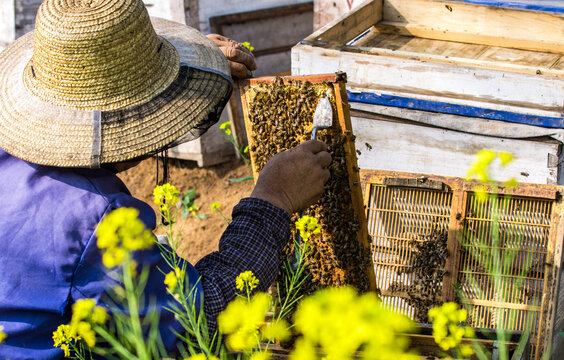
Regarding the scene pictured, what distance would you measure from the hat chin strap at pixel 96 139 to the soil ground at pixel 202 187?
11.2 feet

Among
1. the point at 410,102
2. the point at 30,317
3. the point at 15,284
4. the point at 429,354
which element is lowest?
the point at 429,354

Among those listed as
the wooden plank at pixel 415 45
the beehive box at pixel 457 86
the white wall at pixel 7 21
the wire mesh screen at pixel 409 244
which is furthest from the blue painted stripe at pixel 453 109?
the white wall at pixel 7 21

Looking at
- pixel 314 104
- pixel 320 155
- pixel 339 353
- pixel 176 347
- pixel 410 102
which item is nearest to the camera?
pixel 339 353

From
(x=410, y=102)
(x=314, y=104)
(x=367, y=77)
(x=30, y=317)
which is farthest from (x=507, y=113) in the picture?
(x=30, y=317)

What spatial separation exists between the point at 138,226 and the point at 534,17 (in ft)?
11.7

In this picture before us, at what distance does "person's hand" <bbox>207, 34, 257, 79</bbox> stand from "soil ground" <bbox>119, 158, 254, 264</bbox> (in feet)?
9.31

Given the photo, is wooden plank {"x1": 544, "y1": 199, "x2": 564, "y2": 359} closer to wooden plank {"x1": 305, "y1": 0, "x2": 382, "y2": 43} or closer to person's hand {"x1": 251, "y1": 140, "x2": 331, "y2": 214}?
person's hand {"x1": 251, "y1": 140, "x2": 331, "y2": 214}

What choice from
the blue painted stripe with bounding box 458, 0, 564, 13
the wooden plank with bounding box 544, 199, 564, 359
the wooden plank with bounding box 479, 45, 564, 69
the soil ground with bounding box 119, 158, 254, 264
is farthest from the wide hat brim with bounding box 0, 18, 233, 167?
the soil ground with bounding box 119, 158, 254, 264

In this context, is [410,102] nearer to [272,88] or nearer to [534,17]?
[272,88]

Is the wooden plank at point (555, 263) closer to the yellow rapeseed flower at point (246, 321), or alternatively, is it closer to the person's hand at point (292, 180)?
the person's hand at point (292, 180)

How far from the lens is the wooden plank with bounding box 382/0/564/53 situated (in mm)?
4289

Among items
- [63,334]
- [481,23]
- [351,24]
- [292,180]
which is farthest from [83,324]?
[481,23]

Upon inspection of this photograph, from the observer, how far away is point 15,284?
2344 millimetres

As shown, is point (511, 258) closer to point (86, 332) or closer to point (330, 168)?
point (330, 168)
